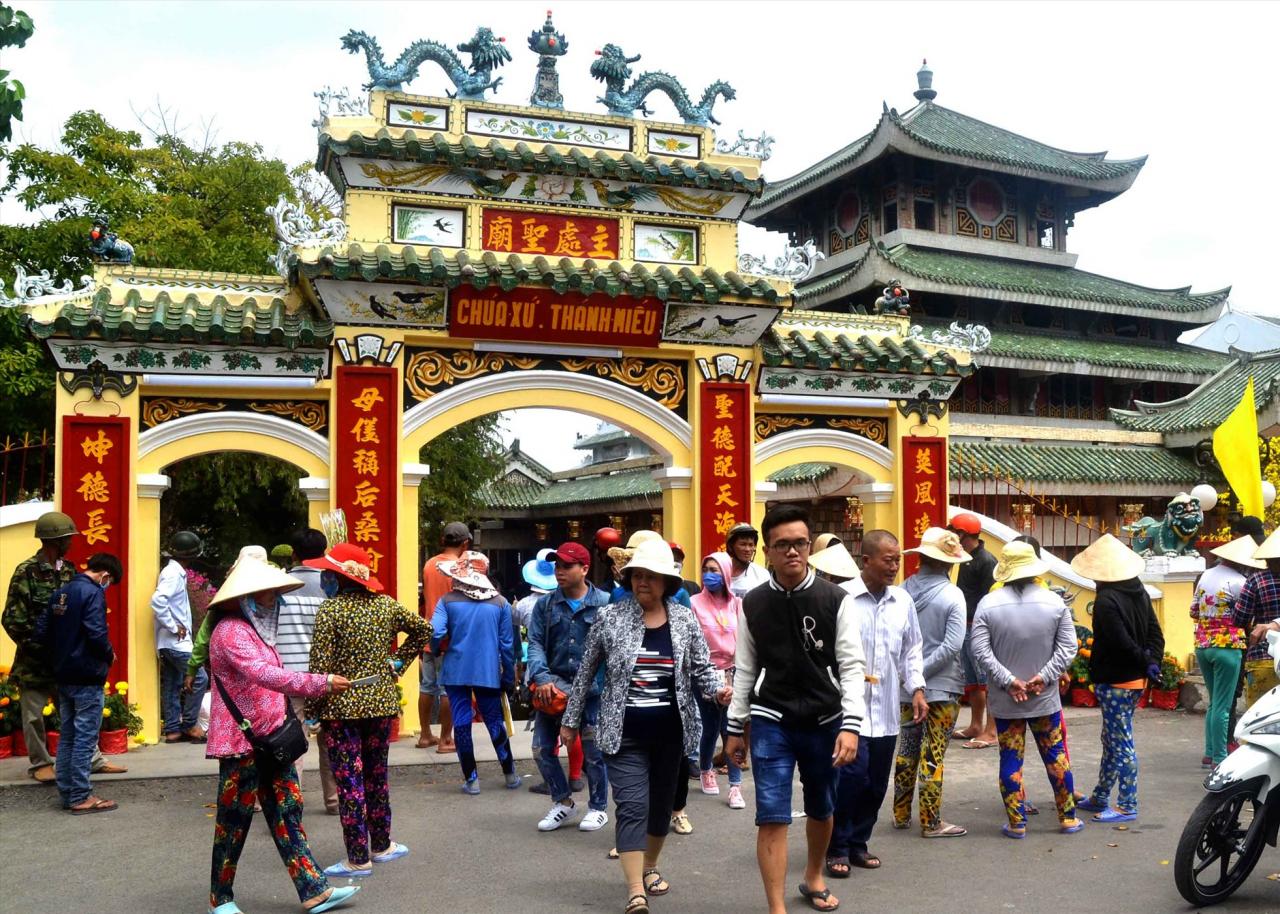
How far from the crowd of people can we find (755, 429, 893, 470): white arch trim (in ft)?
10.2

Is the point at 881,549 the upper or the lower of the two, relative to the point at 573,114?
lower

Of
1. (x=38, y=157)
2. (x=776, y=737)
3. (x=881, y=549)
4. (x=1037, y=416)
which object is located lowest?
(x=776, y=737)

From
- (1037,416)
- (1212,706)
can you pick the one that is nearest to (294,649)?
(1212,706)

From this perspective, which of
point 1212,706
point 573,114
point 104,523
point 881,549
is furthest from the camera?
point 573,114

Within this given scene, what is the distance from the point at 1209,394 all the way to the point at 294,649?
2084 cm

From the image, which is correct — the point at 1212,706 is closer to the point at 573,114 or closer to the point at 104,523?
the point at 573,114

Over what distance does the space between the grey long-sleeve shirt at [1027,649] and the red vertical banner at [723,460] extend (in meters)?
4.98

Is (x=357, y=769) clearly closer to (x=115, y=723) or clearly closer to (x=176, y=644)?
(x=115, y=723)

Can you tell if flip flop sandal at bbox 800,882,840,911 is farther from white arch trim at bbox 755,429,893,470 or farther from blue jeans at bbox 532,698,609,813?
white arch trim at bbox 755,429,893,470

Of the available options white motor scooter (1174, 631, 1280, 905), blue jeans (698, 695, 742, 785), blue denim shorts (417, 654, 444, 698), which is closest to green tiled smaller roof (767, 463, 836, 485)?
blue denim shorts (417, 654, 444, 698)

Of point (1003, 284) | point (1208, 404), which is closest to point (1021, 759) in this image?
point (1003, 284)

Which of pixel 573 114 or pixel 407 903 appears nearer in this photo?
pixel 407 903

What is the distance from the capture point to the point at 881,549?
5672mm

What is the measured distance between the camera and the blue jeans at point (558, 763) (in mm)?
6648
